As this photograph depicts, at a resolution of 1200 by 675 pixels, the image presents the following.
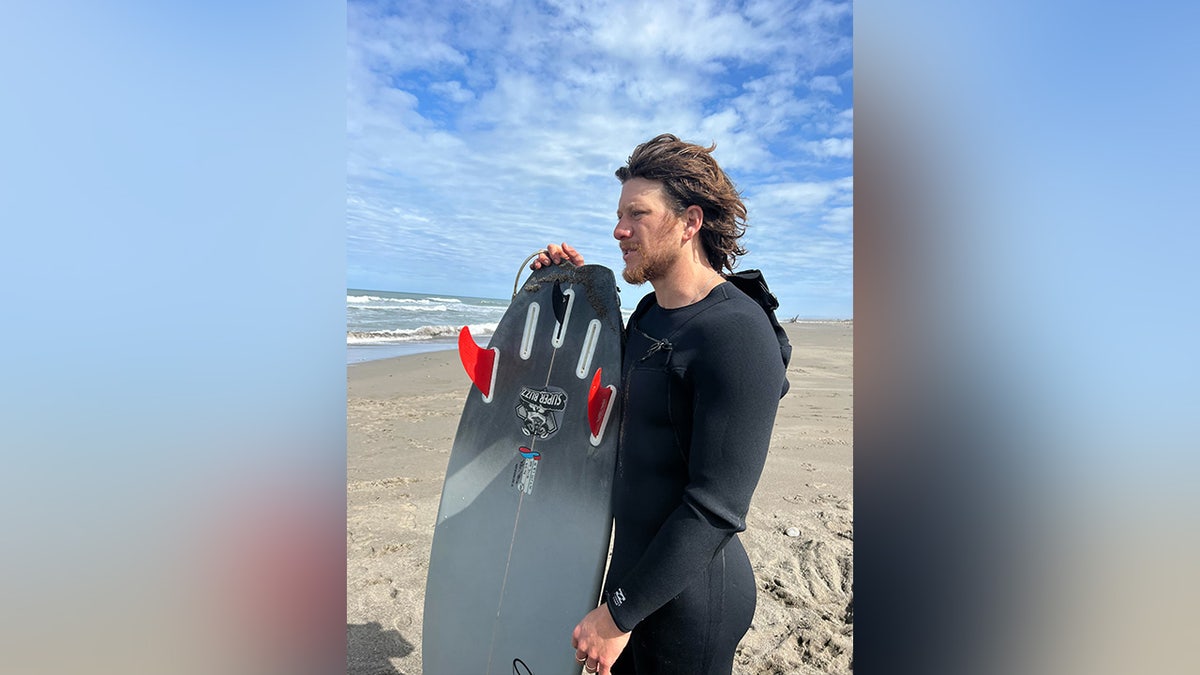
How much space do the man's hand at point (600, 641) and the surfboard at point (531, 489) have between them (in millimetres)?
485

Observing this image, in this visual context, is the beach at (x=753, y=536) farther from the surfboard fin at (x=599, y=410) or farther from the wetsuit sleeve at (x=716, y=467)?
the wetsuit sleeve at (x=716, y=467)

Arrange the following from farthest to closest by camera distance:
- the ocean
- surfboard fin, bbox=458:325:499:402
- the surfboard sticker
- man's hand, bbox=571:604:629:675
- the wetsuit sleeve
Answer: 1. the ocean
2. surfboard fin, bbox=458:325:499:402
3. the surfboard sticker
4. man's hand, bbox=571:604:629:675
5. the wetsuit sleeve

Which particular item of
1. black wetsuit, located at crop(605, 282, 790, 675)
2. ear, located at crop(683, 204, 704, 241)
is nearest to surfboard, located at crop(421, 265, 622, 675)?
black wetsuit, located at crop(605, 282, 790, 675)

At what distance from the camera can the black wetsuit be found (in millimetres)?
1114

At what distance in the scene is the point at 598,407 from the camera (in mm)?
1750

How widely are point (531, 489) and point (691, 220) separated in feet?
3.79

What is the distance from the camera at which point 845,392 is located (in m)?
8.87

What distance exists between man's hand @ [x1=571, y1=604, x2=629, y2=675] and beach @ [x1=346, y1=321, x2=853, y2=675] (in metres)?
0.63

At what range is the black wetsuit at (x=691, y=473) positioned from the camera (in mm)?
1114

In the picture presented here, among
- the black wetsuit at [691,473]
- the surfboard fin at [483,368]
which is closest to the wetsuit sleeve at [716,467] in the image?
the black wetsuit at [691,473]

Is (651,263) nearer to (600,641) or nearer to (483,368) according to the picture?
(600,641)

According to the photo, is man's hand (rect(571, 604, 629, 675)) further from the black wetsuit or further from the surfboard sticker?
the surfboard sticker
